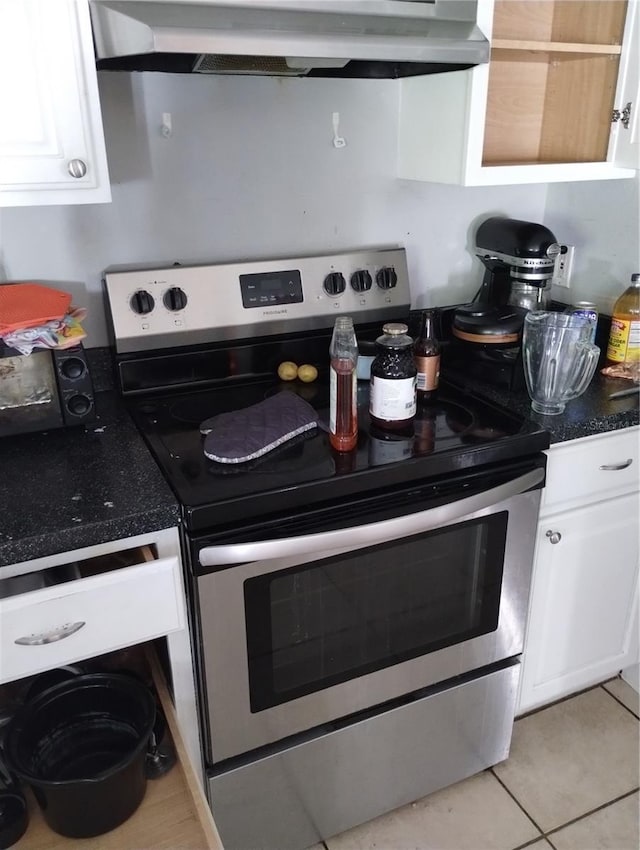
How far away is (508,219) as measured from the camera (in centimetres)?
184

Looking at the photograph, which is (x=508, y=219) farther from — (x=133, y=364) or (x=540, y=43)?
(x=133, y=364)

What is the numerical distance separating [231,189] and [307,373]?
449mm

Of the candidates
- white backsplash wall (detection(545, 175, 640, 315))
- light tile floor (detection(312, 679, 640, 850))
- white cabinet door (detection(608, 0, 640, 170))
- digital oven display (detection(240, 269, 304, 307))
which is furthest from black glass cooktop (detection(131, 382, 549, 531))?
light tile floor (detection(312, 679, 640, 850))

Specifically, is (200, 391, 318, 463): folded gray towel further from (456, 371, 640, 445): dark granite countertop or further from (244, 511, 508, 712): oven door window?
(456, 371, 640, 445): dark granite countertop

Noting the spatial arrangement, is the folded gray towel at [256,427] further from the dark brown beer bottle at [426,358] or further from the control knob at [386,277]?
the control knob at [386,277]

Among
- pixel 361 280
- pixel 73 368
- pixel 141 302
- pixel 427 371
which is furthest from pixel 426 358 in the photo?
pixel 73 368

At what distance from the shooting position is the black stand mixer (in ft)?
5.36

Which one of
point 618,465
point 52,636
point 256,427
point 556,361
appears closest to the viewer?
point 52,636

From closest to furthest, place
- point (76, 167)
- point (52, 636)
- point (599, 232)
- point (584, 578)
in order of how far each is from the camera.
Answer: point (52, 636)
point (76, 167)
point (584, 578)
point (599, 232)

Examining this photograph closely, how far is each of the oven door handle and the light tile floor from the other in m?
0.76

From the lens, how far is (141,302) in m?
1.50

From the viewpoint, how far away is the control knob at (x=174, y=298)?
1.52 metres

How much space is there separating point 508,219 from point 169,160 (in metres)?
0.88

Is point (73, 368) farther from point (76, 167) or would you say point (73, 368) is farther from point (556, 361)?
point (556, 361)
